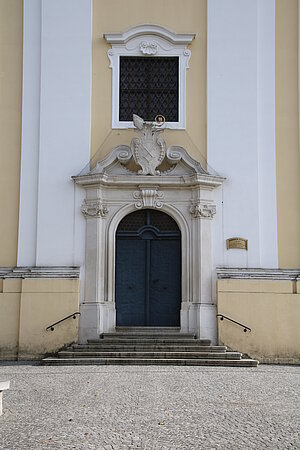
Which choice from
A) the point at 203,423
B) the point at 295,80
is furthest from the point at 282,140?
the point at 203,423

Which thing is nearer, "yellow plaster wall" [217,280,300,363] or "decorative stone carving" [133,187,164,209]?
"yellow plaster wall" [217,280,300,363]

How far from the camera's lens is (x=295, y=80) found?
666 inches

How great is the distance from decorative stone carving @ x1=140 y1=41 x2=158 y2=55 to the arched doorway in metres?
3.66

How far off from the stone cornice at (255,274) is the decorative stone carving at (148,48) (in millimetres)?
5234

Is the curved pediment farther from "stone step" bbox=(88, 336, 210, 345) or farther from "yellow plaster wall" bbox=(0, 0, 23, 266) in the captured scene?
→ "stone step" bbox=(88, 336, 210, 345)

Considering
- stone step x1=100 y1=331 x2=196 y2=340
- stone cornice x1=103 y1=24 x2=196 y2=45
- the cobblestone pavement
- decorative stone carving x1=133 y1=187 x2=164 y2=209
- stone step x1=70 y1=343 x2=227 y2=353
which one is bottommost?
the cobblestone pavement

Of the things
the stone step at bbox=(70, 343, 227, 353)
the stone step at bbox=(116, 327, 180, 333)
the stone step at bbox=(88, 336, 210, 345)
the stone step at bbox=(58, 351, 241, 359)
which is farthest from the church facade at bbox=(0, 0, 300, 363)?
the stone step at bbox=(58, 351, 241, 359)

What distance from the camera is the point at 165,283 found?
54.9 ft

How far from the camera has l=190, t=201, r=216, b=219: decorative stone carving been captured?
16.3 meters

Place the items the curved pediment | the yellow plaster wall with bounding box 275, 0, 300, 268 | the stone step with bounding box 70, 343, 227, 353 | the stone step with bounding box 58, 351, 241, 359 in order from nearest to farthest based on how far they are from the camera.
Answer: the stone step with bounding box 58, 351, 241, 359 < the stone step with bounding box 70, 343, 227, 353 < the curved pediment < the yellow plaster wall with bounding box 275, 0, 300, 268

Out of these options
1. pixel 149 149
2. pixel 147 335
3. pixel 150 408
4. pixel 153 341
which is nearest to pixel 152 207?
pixel 149 149

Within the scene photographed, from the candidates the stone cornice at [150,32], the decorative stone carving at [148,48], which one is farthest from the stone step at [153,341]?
the stone cornice at [150,32]

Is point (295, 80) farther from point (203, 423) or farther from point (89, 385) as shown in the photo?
point (203, 423)

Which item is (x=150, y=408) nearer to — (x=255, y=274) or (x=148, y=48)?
(x=255, y=274)
